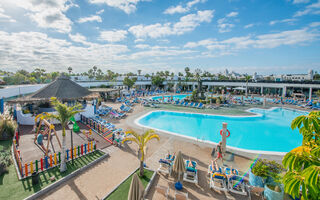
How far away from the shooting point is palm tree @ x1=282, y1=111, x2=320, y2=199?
177 centimetres

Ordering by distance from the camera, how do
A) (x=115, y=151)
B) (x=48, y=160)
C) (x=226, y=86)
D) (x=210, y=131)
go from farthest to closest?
(x=226, y=86)
(x=210, y=131)
(x=115, y=151)
(x=48, y=160)

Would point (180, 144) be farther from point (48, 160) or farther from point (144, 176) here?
point (48, 160)

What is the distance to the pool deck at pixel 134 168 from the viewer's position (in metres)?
6.06

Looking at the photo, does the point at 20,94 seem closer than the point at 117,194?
No

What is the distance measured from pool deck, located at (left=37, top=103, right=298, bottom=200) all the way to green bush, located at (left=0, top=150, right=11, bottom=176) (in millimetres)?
3315

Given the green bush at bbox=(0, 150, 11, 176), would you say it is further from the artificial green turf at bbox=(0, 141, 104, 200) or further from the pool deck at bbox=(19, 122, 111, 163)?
the pool deck at bbox=(19, 122, 111, 163)

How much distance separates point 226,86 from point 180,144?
144 feet

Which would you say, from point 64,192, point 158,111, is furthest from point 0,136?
point 158,111

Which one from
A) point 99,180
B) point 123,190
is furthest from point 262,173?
point 99,180

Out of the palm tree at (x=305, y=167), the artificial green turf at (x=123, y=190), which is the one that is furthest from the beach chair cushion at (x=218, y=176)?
the palm tree at (x=305, y=167)

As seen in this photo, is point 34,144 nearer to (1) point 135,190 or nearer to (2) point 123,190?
(2) point 123,190

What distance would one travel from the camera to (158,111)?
21.6 meters

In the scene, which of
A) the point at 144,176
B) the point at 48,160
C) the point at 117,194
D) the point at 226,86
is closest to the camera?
the point at 117,194

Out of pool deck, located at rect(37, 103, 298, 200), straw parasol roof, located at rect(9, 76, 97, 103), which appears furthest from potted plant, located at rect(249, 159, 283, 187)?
straw parasol roof, located at rect(9, 76, 97, 103)
